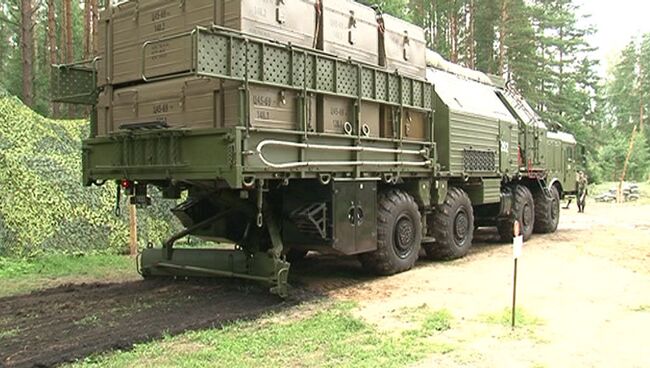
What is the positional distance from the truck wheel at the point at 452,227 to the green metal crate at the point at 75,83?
5.78m

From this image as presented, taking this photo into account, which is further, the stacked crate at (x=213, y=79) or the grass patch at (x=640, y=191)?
the grass patch at (x=640, y=191)

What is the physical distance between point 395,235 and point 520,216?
18.2 feet

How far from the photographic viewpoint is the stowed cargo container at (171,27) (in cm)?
670

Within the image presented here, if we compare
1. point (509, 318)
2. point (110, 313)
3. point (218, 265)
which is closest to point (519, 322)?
point (509, 318)

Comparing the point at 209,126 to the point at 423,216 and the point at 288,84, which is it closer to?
the point at 288,84

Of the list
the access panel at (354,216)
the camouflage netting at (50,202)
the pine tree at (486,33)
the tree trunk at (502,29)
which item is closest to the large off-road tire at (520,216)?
the access panel at (354,216)

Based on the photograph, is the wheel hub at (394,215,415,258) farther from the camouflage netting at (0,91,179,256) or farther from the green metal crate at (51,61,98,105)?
the camouflage netting at (0,91,179,256)

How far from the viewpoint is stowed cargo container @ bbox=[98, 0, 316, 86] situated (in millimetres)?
6703

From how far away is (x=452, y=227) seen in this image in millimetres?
10438

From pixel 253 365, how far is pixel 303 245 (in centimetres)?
326

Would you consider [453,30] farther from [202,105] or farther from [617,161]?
[202,105]

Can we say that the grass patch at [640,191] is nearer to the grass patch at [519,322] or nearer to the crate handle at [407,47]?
the crate handle at [407,47]

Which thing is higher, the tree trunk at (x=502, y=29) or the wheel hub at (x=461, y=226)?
the tree trunk at (x=502, y=29)

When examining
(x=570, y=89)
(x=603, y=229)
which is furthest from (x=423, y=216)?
(x=570, y=89)
